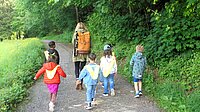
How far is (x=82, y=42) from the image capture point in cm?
988

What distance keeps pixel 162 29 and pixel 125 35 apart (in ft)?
15.4

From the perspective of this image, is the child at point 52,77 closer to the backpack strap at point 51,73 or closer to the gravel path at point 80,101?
the backpack strap at point 51,73

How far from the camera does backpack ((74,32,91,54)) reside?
9859 mm

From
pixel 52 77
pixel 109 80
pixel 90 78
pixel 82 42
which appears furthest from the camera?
pixel 82 42

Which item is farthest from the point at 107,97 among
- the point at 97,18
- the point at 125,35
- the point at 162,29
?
the point at 97,18

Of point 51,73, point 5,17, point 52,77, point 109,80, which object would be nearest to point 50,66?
point 51,73

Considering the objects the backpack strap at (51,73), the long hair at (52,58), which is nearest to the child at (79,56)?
the long hair at (52,58)

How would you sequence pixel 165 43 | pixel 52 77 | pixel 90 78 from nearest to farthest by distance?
pixel 52 77, pixel 90 78, pixel 165 43

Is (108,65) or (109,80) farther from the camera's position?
(109,80)

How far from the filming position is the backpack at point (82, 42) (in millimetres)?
9859

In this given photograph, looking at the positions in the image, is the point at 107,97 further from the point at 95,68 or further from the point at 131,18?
Answer: the point at 131,18

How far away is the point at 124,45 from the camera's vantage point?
596 inches

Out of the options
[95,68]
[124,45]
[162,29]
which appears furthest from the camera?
[124,45]

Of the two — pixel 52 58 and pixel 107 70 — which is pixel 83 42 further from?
pixel 52 58
